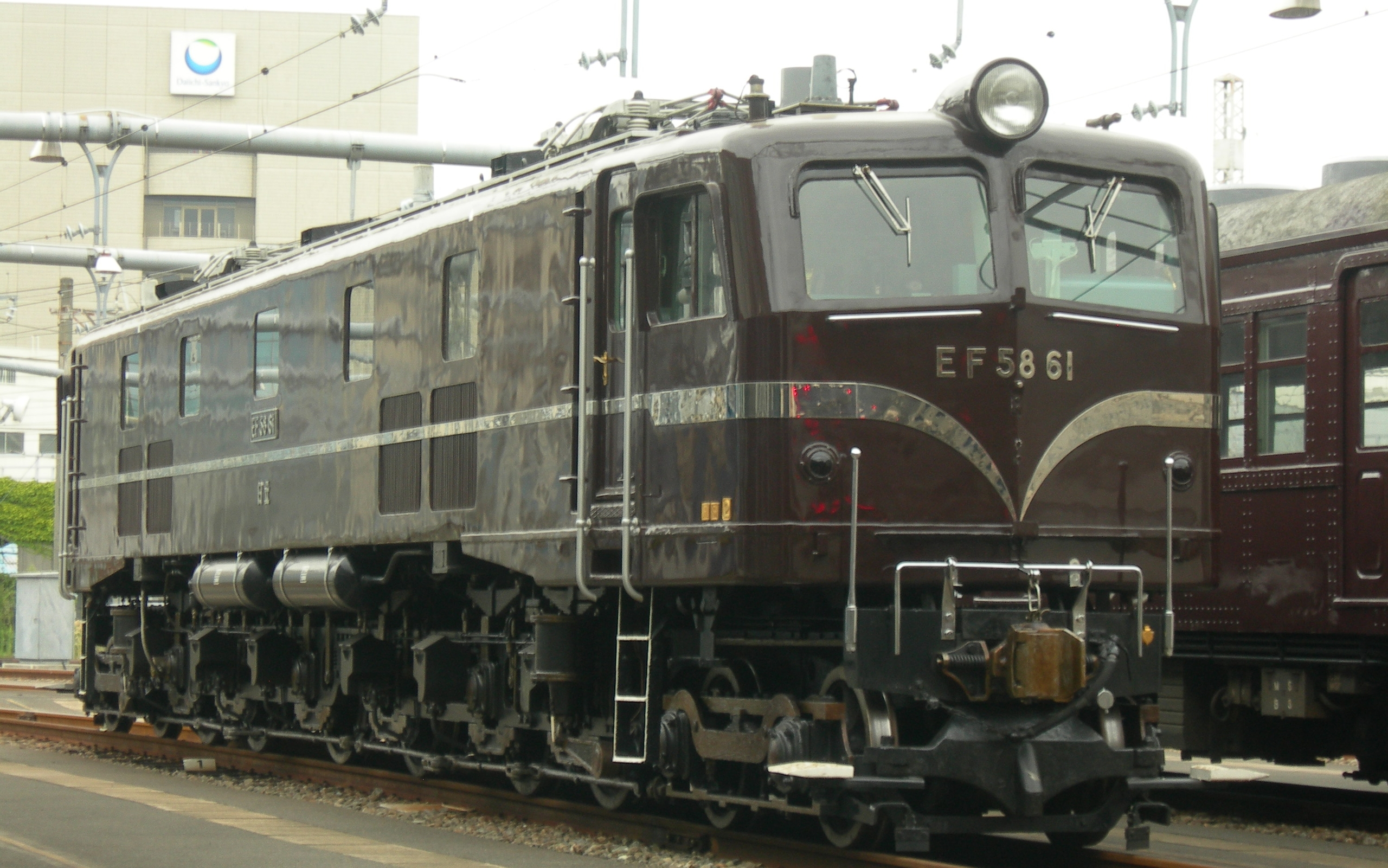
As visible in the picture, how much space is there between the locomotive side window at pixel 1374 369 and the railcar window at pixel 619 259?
4.84m

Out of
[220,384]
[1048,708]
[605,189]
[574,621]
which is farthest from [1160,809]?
[220,384]

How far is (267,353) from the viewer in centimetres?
1468

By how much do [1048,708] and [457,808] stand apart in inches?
192

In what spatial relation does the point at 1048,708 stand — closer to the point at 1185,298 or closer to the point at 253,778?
the point at 1185,298

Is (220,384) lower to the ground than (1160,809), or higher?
higher

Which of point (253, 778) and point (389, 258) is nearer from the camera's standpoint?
point (389, 258)

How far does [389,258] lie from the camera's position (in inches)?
500

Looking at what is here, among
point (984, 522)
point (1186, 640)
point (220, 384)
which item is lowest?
point (1186, 640)

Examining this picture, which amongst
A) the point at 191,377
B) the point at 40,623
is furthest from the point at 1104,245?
the point at 40,623

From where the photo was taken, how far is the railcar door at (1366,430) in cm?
1129

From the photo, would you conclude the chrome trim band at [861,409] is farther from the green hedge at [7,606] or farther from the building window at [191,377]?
the green hedge at [7,606]

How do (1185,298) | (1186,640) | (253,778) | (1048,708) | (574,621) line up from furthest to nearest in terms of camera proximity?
(253,778)
(1186,640)
(574,621)
(1185,298)
(1048,708)

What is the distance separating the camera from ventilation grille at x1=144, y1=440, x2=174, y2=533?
1658 centimetres

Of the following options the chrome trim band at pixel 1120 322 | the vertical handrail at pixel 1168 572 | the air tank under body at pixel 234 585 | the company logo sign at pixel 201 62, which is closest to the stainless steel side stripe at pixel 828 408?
the chrome trim band at pixel 1120 322
